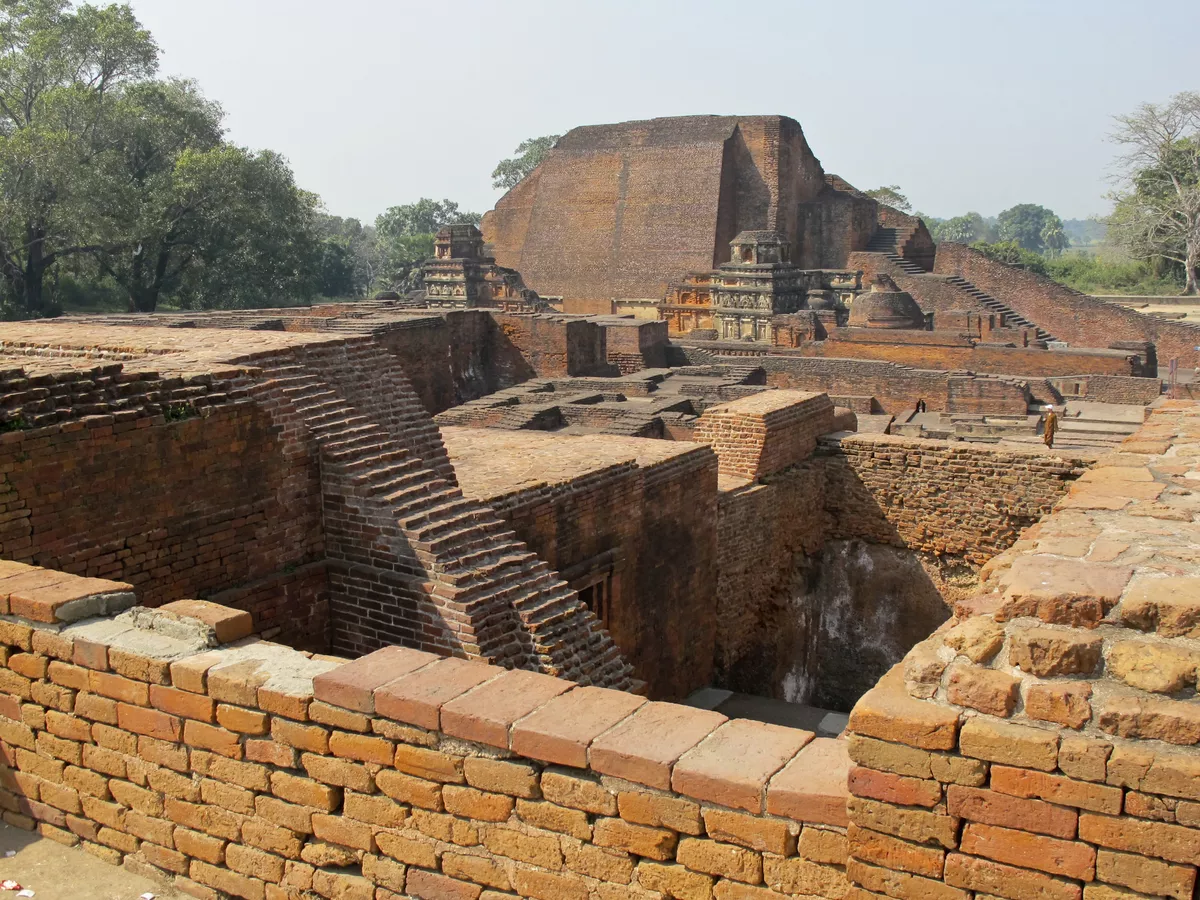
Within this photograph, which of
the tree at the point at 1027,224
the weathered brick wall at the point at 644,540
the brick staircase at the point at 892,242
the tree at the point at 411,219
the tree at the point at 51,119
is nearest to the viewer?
the weathered brick wall at the point at 644,540

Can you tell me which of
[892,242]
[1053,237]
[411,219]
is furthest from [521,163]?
[1053,237]

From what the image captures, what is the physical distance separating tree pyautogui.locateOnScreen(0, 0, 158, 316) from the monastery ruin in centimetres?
1890

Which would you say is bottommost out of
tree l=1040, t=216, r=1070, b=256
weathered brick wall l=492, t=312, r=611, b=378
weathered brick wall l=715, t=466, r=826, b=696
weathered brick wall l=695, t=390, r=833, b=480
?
weathered brick wall l=715, t=466, r=826, b=696

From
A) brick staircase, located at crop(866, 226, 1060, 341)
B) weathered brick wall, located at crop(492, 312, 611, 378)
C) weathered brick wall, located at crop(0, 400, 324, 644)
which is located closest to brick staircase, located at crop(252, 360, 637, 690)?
weathered brick wall, located at crop(0, 400, 324, 644)

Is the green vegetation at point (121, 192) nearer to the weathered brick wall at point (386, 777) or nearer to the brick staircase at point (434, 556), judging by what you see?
the brick staircase at point (434, 556)

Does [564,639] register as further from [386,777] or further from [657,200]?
[657,200]

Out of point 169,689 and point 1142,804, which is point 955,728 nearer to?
point 1142,804

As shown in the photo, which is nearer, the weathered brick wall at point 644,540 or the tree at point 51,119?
the weathered brick wall at point 644,540

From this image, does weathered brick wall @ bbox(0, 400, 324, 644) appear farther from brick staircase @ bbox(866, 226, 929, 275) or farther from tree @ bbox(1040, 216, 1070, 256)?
tree @ bbox(1040, 216, 1070, 256)

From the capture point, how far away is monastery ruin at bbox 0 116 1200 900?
8.52 ft

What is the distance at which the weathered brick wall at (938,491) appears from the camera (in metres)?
9.88

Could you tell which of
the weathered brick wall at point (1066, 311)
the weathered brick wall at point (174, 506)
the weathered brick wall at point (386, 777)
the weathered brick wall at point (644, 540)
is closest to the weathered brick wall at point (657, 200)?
the weathered brick wall at point (1066, 311)

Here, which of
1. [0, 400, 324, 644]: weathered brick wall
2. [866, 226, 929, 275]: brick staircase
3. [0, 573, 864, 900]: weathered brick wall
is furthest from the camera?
[866, 226, 929, 275]: brick staircase

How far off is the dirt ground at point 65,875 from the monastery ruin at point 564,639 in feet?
0.19
